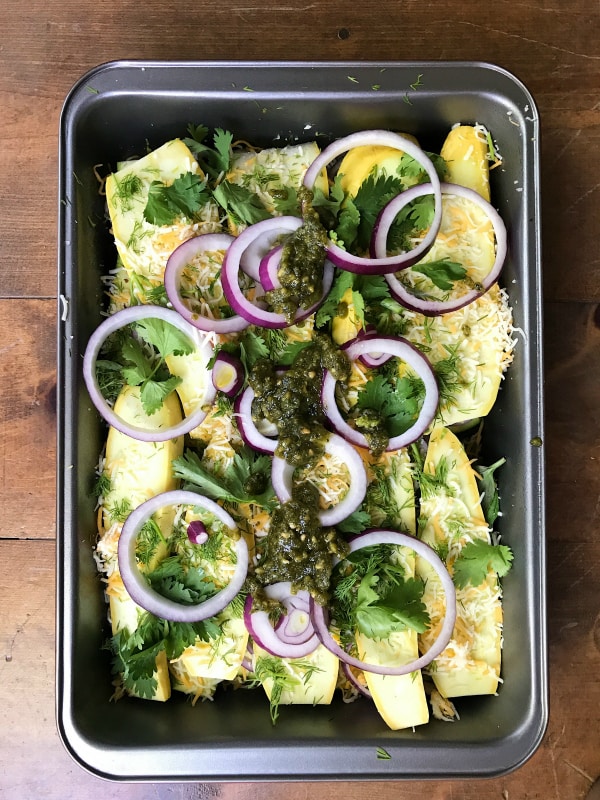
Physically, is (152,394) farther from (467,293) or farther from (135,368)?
(467,293)

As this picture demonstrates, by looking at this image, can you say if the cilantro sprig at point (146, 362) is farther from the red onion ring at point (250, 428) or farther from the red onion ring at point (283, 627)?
the red onion ring at point (283, 627)

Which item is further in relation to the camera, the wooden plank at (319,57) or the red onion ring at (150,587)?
the wooden plank at (319,57)

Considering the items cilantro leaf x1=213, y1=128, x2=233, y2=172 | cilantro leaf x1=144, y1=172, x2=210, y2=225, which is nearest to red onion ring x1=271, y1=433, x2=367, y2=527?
cilantro leaf x1=144, y1=172, x2=210, y2=225

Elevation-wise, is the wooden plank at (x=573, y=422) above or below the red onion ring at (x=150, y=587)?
above

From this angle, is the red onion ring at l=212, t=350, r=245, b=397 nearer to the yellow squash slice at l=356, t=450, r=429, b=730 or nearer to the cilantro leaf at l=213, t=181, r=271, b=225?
the cilantro leaf at l=213, t=181, r=271, b=225

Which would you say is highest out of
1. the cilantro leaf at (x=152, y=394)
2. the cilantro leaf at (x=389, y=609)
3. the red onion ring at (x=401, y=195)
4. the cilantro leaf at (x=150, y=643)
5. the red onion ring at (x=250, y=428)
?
the red onion ring at (x=401, y=195)

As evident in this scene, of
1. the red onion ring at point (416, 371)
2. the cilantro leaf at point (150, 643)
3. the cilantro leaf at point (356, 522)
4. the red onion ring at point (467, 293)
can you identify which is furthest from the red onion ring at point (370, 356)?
the cilantro leaf at point (150, 643)

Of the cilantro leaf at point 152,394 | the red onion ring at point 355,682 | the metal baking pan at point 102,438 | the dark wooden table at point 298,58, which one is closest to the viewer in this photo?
the metal baking pan at point 102,438
